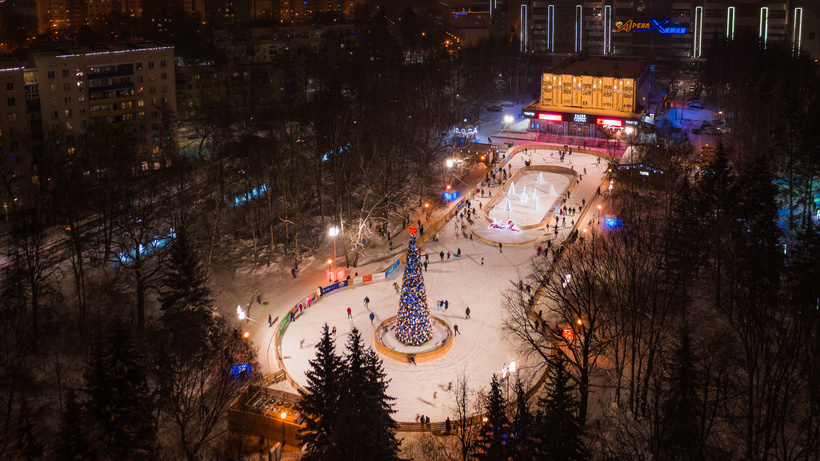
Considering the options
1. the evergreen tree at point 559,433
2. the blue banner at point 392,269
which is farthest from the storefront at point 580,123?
the evergreen tree at point 559,433

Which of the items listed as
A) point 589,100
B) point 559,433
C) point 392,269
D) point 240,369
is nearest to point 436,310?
point 392,269

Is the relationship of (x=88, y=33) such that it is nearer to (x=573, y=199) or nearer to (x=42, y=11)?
(x=42, y=11)

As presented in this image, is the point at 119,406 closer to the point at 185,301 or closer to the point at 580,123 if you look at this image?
the point at 185,301

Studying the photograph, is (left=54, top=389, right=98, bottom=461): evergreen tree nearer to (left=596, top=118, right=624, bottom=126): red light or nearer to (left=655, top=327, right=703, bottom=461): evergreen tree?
(left=655, top=327, right=703, bottom=461): evergreen tree

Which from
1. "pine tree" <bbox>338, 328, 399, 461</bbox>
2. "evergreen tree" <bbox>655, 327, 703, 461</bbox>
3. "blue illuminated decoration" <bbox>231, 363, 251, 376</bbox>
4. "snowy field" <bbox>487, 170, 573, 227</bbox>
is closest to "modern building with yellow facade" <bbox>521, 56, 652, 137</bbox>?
"snowy field" <bbox>487, 170, 573, 227</bbox>

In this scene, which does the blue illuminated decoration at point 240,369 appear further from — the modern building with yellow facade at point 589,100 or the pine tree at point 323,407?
the modern building with yellow facade at point 589,100

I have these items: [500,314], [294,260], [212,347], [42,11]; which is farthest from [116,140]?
[42,11]
